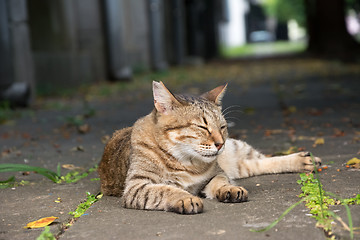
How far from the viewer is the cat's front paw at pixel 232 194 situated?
3.47 m

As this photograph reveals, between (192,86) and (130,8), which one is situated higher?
(130,8)

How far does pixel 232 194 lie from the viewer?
11.4 feet

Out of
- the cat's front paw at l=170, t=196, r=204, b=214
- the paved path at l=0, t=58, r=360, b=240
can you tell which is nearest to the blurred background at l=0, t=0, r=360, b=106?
the paved path at l=0, t=58, r=360, b=240

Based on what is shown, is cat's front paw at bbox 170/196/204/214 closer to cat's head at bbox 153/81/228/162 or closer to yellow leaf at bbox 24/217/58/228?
cat's head at bbox 153/81/228/162

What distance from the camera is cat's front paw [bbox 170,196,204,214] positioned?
10.6 ft

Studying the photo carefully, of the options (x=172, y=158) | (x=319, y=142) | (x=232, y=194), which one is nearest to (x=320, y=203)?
(x=232, y=194)

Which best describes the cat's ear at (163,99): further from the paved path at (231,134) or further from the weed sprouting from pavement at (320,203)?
the weed sprouting from pavement at (320,203)

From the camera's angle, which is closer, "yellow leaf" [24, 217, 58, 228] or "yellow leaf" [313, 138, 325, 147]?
"yellow leaf" [24, 217, 58, 228]

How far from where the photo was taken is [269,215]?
122 inches

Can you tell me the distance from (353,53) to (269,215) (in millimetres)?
17911

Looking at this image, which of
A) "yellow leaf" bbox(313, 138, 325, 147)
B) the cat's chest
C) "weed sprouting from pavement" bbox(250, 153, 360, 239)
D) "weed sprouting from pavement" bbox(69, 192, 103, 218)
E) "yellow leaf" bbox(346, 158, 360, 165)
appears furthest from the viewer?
"yellow leaf" bbox(313, 138, 325, 147)

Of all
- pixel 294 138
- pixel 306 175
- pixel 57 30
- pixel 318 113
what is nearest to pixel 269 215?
pixel 306 175

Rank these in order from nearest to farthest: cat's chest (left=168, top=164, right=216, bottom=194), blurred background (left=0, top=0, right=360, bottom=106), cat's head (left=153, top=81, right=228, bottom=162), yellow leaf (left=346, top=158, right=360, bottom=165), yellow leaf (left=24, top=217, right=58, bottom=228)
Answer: yellow leaf (left=24, top=217, right=58, bottom=228) < cat's head (left=153, top=81, right=228, bottom=162) < cat's chest (left=168, top=164, right=216, bottom=194) < yellow leaf (left=346, top=158, right=360, bottom=165) < blurred background (left=0, top=0, right=360, bottom=106)

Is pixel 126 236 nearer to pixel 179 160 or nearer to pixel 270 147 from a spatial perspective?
pixel 179 160
